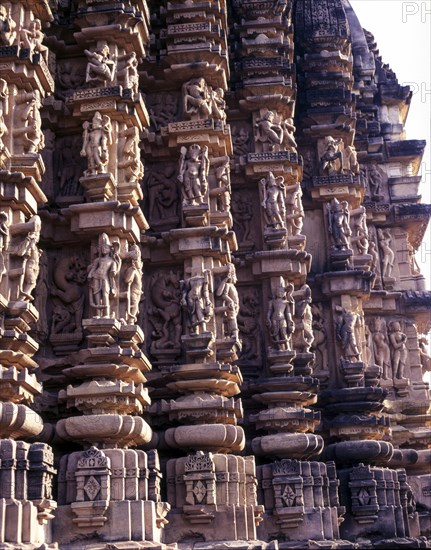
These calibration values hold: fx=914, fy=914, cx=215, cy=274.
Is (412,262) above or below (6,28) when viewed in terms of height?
below

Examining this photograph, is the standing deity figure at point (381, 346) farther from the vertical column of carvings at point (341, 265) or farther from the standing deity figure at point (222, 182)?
the standing deity figure at point (222, 182)

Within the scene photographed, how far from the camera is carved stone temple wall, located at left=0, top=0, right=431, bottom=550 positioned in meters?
12.6

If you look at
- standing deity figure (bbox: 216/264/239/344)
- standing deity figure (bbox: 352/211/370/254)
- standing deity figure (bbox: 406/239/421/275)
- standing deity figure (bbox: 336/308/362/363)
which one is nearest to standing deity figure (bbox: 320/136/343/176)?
standing deity figure (bbox: 352/211/370/254)

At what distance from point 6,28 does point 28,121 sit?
1.52 metres

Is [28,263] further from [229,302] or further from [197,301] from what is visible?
[229,302]

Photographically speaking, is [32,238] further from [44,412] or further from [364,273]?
[364,273]

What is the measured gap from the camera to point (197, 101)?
16531mm

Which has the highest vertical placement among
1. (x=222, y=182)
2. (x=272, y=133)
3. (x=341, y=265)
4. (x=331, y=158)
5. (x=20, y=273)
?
(x=331, y=158)

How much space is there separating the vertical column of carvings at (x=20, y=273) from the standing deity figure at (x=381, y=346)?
33.4ft

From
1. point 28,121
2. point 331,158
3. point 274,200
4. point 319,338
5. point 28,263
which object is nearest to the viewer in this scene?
point 28,263

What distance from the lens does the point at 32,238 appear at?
12492mm

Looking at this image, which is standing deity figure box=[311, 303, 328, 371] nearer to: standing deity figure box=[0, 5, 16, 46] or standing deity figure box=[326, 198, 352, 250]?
standing deity figure box=[326, 198, 352, 250]

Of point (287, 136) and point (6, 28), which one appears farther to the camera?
point (287, 136)

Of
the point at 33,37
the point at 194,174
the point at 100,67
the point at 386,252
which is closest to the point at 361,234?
the point at 386,252
